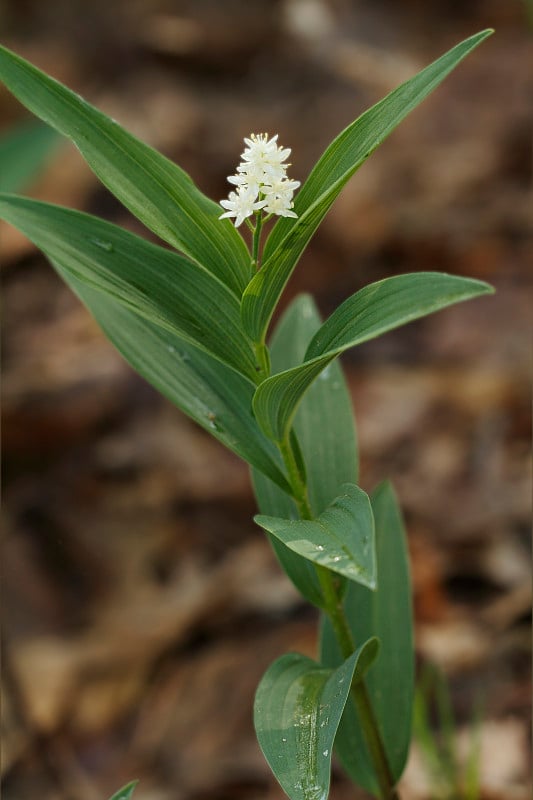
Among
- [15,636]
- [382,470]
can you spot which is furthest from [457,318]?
[15,636]

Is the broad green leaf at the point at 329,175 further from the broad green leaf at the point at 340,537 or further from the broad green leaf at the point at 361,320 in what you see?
the broad green leaf at the point at 340,537

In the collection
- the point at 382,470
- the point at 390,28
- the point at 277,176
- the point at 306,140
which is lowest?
the point at 382,470

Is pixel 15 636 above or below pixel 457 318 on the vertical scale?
below

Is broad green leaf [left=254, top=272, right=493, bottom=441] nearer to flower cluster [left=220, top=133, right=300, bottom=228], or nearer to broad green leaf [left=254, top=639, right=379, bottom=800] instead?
flower cluster [left=220, top=133, right=300, bottom=228]

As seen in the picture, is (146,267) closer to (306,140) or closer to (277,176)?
(277,176)

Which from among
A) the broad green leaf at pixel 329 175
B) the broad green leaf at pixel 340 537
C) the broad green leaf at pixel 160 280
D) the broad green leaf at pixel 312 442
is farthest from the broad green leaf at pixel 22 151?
the broad green leaf at pixel 340 537
